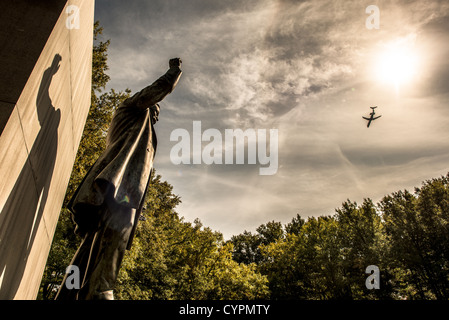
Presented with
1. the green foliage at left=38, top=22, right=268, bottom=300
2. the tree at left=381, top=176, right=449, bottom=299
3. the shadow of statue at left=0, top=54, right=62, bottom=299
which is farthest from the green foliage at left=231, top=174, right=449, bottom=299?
the shadow of statue at left=0, top=54, right=62, bottom=299

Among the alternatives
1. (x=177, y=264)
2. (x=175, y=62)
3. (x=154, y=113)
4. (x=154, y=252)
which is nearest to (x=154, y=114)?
(x=154, y=113)

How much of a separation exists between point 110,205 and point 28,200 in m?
0.75

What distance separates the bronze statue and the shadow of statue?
0.41m

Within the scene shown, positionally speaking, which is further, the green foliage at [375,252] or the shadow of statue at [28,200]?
the green foliage at [375,252]

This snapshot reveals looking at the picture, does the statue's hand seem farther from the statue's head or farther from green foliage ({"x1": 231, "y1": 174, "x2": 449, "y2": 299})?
green foliage ({"x1": 231, "y1": 174, "x2": 449, "y2": 299})

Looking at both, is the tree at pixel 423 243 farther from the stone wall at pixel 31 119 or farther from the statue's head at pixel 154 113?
the stone wall at pixel 31 119

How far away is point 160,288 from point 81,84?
15300 mm

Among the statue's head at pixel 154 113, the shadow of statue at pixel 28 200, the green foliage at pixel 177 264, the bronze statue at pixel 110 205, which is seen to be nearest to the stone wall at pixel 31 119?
the shadow of statue at pixel 28 200

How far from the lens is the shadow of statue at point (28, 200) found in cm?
198

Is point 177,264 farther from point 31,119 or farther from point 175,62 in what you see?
point 31,119

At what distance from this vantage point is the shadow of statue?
198 cm

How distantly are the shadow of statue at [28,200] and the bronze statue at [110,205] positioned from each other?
1.33ft
